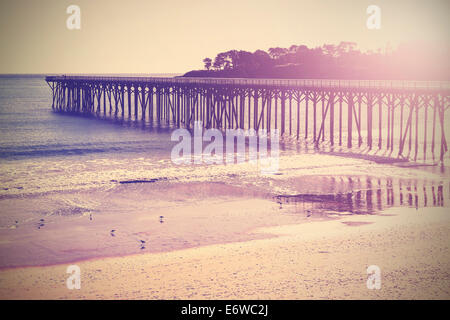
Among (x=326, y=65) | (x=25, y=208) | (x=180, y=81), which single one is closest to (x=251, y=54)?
(x=326, y=65)

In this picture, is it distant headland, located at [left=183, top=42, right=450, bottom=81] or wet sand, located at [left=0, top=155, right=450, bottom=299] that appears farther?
distant headland, located at [left=183, top=42, right=450, bottom=81]

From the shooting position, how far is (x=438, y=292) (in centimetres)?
1173
